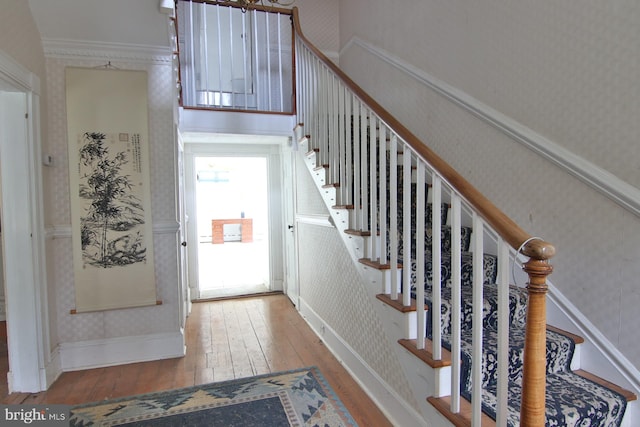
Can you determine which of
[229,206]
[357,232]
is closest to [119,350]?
[357,232]

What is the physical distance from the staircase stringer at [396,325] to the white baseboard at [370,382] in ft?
0.58

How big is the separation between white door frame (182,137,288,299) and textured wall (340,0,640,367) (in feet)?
7.49

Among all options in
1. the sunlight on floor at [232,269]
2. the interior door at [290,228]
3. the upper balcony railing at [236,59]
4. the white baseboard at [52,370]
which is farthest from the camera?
the sunlight on floor at [232,269]

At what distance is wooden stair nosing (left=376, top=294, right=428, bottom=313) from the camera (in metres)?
1.75

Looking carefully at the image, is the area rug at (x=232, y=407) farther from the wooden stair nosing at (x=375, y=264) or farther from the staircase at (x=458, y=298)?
the wooden stair nosing at (x=375, y=264)

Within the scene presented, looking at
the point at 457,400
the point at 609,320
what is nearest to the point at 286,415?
the point at 457,400

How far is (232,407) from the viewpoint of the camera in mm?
2137

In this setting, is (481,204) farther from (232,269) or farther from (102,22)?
(232,269)

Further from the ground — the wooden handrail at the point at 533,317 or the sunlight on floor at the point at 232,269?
the wooden handrail at the point at 533,317

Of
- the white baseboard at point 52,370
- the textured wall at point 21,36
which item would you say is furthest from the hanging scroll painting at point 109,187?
the white baseboard at point 52,370

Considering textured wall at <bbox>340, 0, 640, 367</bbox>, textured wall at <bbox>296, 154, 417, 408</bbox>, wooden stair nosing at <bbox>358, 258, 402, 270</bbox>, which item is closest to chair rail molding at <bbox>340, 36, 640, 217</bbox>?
textured wall at <bbox>340, 0, 640, 367</bbox>

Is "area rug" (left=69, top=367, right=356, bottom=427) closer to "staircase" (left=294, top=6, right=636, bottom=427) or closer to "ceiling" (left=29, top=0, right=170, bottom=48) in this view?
"staircase" (left=294, top=6, right=636, bottom=427)

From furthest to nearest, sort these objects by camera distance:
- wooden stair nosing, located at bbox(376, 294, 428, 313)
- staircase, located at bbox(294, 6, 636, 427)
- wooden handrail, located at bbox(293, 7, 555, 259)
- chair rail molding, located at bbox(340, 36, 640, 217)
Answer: wooden stair nosing, located at bbox(376, 294, 428, 313) < chair rail molding, located at bbox(340, 36, 640, 217) < staircase, located at bbox(294, 6, 636, 427) < wooden handrail, located at bbox(293, 7, 555, 259)

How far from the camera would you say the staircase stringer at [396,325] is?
1.59 m
